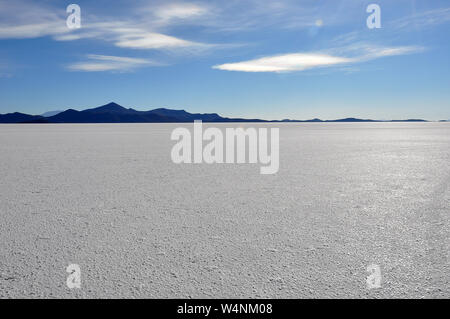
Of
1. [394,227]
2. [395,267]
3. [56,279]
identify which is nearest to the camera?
[56,279]

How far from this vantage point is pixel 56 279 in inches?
96.8

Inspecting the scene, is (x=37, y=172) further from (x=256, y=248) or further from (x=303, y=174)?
Answer: (x=256, y=248)

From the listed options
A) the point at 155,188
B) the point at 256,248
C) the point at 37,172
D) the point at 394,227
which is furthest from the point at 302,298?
the point at 37,172

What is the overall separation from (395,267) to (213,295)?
1.37 meters

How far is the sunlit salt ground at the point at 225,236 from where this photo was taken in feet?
7.82

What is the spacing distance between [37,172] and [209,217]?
492cm

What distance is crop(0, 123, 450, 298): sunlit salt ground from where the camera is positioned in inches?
93.8

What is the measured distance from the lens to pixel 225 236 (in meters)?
3.33

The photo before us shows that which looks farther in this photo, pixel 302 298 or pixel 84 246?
pixel 84 246

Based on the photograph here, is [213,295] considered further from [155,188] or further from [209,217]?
[155,188]

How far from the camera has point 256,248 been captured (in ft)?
9.93

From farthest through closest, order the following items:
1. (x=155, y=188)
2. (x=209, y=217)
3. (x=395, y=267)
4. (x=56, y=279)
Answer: (x=155, y=188), (x=209, y=217), (x=395, y=267), (x=56, y=279)
